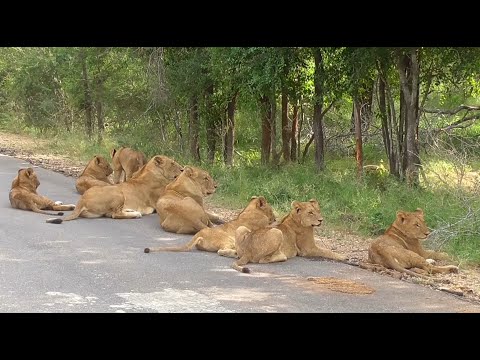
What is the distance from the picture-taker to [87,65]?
27297mm

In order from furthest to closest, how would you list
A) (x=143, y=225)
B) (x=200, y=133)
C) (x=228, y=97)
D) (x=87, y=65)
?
(x=87, y=65), (x=200, y=133), (x=228, y=97), (x=143, y=225)

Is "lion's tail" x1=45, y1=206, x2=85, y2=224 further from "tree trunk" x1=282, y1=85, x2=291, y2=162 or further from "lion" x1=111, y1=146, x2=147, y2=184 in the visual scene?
"tree trunk" x1=282, y1=85, x2=291, y2=162

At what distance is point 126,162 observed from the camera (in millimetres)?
15828

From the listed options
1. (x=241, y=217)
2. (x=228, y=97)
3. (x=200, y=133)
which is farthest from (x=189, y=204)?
(x=200, y=133)

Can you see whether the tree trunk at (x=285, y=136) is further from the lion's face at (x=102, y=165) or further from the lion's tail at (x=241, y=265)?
the lion's tail at (x=241, y=265)

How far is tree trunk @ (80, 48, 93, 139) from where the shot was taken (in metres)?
26.8

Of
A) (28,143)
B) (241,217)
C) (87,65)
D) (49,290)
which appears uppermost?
(87,65)

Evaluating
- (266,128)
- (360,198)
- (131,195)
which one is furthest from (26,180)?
(266,128)

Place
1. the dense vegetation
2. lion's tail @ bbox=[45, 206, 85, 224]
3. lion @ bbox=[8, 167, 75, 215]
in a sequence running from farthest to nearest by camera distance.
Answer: the dense vegetation → lion @ bbox=[8, 167, 75, 215] → lion's tail @ bbox=[45, 206, 85, 224]

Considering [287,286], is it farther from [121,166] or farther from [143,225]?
[121,166]

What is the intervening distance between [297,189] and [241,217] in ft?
16.3

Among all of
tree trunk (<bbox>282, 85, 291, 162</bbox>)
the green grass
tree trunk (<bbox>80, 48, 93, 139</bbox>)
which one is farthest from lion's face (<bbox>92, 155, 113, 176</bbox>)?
tree trunk (<bbox>80, 48, 93, 139</bbox>)

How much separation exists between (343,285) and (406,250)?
1.58m

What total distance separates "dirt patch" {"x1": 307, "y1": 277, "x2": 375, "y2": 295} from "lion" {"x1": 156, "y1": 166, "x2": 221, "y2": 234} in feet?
10.3
